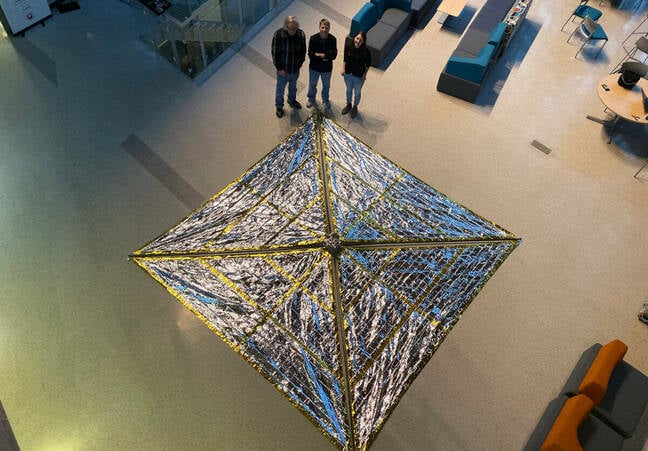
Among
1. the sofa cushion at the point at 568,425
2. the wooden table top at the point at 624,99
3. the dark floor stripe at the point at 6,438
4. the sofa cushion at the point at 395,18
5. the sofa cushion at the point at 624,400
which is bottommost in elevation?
the sofa cushion at the point at 624,400

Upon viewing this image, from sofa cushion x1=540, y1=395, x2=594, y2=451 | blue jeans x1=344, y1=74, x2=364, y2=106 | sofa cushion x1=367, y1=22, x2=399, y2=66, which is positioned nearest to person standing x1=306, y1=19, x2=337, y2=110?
blue jeans x1=344, y1=74, x2=364, y2=106

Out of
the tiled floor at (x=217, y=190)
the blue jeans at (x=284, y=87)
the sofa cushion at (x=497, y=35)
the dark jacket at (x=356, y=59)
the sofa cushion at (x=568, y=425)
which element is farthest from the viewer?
the sofa cushion at (x=497, y=35)

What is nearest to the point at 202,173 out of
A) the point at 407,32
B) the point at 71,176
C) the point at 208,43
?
the point at 71,176

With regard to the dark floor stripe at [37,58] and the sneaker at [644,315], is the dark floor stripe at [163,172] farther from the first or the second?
the sneaker at [644,315]

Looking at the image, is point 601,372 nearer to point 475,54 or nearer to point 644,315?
point 644,315

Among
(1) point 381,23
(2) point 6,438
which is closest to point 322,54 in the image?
(1) point 381,23

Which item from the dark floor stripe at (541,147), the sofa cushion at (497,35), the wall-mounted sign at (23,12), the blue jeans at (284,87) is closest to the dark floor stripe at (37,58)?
the wall-mounted sign at (23,12)
